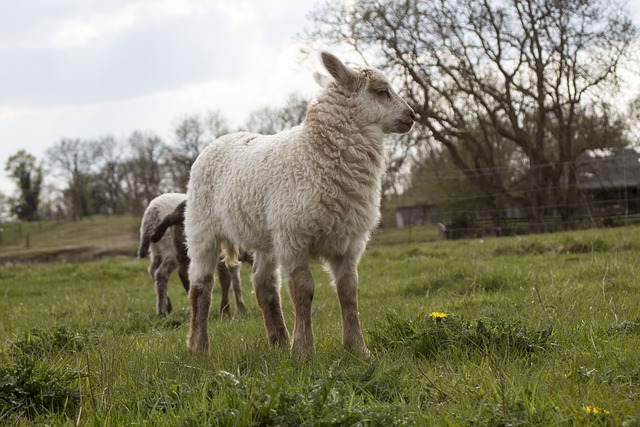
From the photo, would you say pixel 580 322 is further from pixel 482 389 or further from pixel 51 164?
pixel 51 164

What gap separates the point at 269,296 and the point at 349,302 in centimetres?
94

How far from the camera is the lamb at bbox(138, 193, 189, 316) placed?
852 centimetres

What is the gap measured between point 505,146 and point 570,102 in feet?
25.1

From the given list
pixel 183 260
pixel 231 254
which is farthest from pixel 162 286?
pixel 231 254

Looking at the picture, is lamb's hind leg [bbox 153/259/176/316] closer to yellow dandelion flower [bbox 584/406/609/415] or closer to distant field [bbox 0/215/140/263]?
yellow dandelion flower [bbox 584/406/609/415]

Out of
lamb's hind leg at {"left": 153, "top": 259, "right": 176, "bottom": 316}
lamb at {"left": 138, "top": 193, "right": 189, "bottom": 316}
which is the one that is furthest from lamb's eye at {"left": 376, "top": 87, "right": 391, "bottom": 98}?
lamb's hind leg at {"left": 153, "top": 259, "right": 176, "bottom": 316}

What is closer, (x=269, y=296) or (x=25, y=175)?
(x=269, y=296)

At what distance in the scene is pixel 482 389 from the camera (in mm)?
2785

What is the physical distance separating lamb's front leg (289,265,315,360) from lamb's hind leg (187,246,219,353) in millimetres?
1025

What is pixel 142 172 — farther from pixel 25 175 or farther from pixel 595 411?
pixel 595 411

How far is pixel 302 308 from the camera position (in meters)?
4.29

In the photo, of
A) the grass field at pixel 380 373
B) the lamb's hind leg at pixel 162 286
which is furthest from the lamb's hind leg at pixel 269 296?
the lamb's hind leg at pixel 162 286

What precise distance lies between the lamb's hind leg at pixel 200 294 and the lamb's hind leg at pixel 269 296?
1.38 feet

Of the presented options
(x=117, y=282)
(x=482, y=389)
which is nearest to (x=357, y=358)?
(x=482, y=389)
